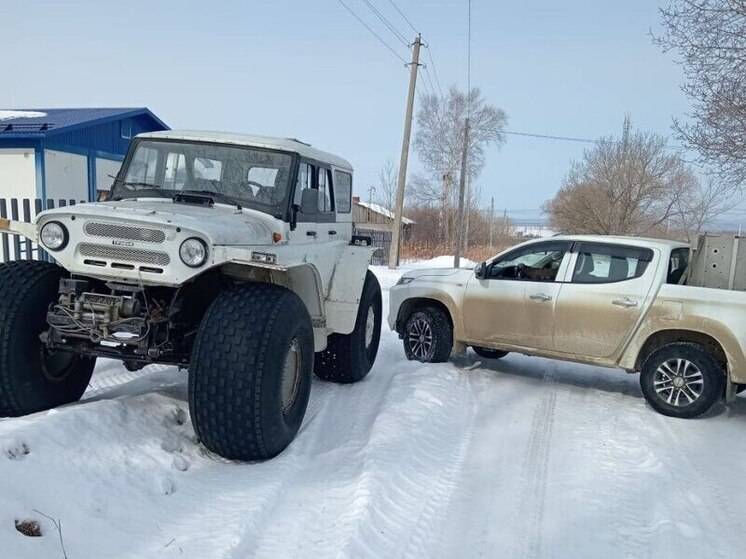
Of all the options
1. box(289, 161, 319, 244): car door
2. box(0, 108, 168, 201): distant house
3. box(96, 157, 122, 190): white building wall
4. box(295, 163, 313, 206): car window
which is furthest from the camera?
box(96, 157, 122, 190): white building wall

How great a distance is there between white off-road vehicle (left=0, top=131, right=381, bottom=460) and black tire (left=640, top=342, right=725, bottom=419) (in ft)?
11.1

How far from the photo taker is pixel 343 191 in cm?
702

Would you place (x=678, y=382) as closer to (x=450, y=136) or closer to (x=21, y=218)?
(x=21, y=218)

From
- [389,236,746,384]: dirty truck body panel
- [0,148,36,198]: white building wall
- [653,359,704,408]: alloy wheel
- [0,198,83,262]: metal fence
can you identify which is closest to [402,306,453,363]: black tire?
[389,236,746,384]: dirty truck body panel

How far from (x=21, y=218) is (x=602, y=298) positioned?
9.06 m

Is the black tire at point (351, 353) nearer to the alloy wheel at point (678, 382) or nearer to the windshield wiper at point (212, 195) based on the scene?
the windshield wiper at point (212, 195)

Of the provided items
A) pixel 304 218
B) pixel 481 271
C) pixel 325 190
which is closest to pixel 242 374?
pixel 304 218

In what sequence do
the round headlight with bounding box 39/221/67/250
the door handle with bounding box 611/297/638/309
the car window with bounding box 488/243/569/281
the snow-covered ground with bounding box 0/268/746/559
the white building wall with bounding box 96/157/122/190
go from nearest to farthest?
the snow-covered ground with bounding box 0/268/746/559 → the round headlight with bounding box 39/221/67/250 → the door handle with bounding box 611/297/638/309 → the car window with bounding box 488/243/569/281 → the white building wall with bounding box 96/157/122/190

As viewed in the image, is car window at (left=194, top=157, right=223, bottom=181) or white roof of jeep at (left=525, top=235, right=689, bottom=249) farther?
white roof of jeep at (left=525, top=235, right=689, bottom=249)

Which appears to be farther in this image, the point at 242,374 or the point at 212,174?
the point at 212,174

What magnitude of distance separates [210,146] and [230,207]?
0.79m

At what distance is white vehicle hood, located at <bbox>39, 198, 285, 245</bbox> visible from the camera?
4.17m

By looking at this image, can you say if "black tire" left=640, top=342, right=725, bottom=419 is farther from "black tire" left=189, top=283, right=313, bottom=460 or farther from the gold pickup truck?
"black tire" left=189, top=283, right=313, bottom=460

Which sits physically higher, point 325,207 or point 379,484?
point 325,207
